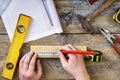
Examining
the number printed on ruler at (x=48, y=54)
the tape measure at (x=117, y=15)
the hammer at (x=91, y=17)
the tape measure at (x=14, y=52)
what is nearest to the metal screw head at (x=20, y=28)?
the tape measure at (x=14, y=52)

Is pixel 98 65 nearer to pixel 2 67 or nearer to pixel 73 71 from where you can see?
pixel 73 71

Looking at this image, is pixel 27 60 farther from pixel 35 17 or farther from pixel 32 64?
pixel 35 17

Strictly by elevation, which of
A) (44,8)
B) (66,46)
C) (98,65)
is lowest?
(98,65)

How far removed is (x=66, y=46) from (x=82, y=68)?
0.31 feet

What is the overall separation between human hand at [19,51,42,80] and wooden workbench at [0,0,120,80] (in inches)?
1.1

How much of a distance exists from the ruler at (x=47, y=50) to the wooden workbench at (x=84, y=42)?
20 mm

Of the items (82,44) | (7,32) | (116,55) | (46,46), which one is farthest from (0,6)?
(116,55)

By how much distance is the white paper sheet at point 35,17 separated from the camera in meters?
1.40

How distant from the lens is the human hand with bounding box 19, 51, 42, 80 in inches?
53.9

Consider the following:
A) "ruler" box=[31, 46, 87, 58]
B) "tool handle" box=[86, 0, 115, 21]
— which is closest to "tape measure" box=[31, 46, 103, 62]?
"ruler" box=[31, 46, 87, 58]

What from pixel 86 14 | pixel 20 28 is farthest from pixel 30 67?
pixel 86 14

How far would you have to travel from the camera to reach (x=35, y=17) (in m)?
1.42

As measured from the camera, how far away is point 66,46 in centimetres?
139

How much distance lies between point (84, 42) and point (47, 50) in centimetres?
14
